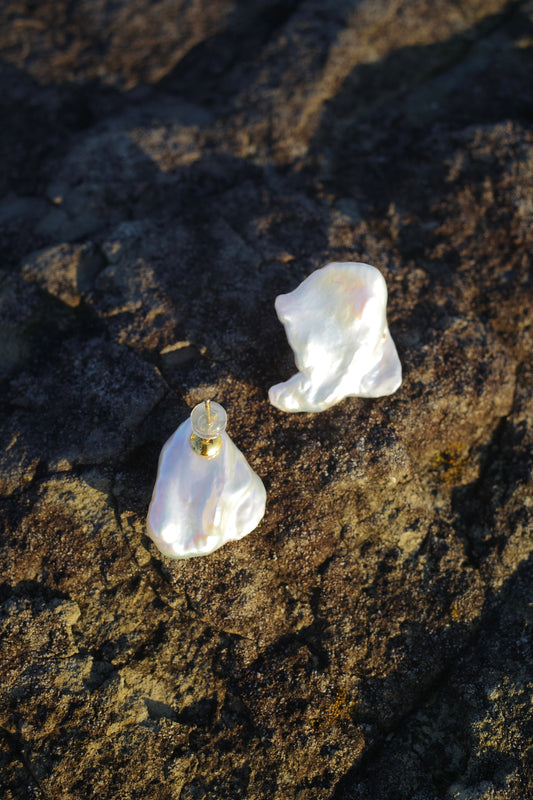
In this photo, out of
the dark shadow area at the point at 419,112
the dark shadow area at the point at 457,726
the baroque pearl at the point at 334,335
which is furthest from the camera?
the dark shadow area at the point at 419,112

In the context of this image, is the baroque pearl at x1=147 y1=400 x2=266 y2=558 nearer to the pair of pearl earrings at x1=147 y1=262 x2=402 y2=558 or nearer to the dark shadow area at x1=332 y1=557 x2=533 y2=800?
the pair of pearl earrings at x1=147 y1=262 x2=402 y2=558

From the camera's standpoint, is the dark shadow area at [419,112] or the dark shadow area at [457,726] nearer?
the dark shadow area at [457,726]

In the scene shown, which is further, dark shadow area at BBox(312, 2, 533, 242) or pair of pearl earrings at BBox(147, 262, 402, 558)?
dark shadow area at BBox(312, 2, 533, 242)

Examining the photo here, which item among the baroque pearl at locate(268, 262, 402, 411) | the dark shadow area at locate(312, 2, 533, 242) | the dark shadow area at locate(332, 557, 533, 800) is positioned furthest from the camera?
the dark shadow area at locate(312, 2, 533, 242)

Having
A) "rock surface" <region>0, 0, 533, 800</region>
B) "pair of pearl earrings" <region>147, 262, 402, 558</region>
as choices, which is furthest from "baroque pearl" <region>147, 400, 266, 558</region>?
"rock surface" <region>0, 0, 533, 800</region>

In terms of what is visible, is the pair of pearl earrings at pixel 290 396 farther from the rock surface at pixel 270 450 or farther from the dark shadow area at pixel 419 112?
the dark shadow area at pixel 419 112

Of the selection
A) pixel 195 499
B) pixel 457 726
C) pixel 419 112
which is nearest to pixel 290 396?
pixel 195 499

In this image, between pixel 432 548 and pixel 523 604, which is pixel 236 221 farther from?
pixel 523 604

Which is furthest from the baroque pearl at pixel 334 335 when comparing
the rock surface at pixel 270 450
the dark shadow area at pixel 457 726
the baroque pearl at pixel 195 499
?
the dark shadow area at pixel 457 726

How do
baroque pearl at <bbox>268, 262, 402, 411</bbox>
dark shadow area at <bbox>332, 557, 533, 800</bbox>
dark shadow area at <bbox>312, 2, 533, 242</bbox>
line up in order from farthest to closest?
dark shadow area at <bbox>312, 2, 533, 242</bbox> < baroque pearl at <bbox>268, 262, 402, 411</bbox> < dark shadow area at <bbox>332, 557, 533, 800</bbox>
